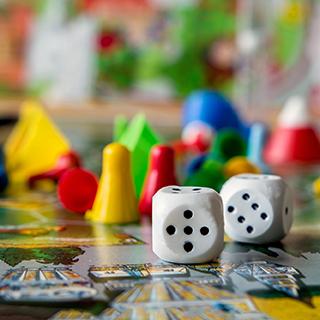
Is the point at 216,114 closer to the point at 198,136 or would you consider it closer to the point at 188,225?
the point at 198,136

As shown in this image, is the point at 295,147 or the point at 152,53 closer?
the point at 295,147

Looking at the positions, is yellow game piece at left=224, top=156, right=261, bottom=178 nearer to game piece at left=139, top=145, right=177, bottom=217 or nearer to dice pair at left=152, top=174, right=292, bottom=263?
game piece at left=139, top=145, right=177, bottom=217

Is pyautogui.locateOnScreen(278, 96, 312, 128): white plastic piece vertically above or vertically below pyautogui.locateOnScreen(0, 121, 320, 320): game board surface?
above

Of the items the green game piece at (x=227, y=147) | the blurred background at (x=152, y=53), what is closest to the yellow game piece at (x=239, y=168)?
the green game piece at (x=227, y=147)

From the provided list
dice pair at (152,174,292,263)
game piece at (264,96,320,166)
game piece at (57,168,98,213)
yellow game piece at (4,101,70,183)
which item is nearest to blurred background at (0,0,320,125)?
game piece at (264,96,320,166)

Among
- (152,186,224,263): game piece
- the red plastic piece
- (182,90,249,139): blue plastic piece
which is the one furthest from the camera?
(182,90,249,139): blue plastic piece

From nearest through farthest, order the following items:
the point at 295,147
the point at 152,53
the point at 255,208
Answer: the point at 255,208
the point at 295,147
the point at 152,53

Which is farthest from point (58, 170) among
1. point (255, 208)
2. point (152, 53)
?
point (152, 53)

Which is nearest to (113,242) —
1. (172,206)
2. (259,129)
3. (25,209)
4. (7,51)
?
A: (172,206)
